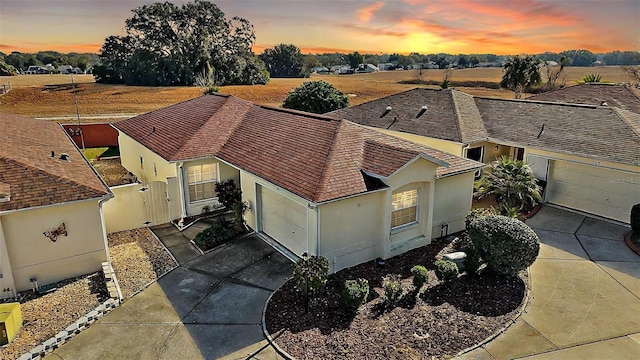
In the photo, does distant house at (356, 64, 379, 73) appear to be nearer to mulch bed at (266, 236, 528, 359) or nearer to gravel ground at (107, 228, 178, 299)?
gravel ground at (107, 228, 178, 299)

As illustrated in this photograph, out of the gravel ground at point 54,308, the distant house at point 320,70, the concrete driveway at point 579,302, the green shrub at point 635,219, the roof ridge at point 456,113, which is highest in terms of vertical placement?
the distant house at point 320,70

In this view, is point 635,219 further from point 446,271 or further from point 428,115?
point 428,115

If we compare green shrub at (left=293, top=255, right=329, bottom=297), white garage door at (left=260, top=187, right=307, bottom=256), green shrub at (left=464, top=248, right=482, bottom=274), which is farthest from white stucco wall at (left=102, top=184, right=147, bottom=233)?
green shrub at (left=464, top=248, right=482, bottom=274)

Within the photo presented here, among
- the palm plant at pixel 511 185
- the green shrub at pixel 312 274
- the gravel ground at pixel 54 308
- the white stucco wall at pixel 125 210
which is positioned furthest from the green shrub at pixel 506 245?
the white stucco wall at pixel 125 210

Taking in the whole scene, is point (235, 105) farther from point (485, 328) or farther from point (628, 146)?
point (628, 146)

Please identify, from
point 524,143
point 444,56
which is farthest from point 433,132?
point 444,56

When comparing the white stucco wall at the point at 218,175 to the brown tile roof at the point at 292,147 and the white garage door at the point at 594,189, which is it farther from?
the white garage door at the point at 594,189
